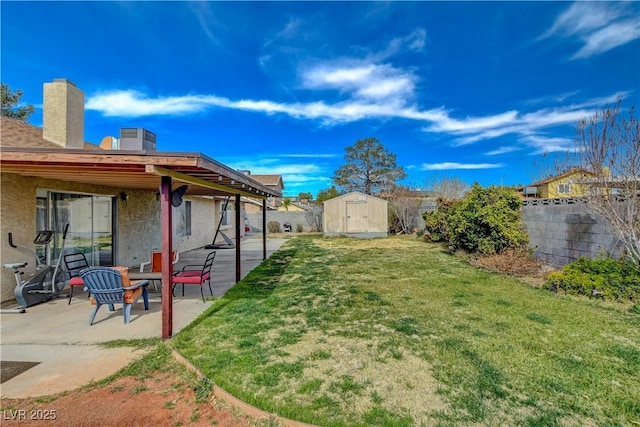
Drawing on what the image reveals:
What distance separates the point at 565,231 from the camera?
8.84m

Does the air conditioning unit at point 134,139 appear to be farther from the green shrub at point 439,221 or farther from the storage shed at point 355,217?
the storage shed at point 355,217

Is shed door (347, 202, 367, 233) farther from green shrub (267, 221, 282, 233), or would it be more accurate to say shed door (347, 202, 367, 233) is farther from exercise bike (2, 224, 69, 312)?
exercise bike (2, 224, 69, 312)

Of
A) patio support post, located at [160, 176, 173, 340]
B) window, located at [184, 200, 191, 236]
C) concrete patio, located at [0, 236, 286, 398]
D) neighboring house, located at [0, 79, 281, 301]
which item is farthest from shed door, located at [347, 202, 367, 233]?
patio support post, located at [160, 176, 173, 340]

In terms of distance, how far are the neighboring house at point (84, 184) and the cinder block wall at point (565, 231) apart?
813 centimetres

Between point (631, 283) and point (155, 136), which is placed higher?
point (155, 136)

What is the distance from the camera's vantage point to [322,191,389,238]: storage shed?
20438mm

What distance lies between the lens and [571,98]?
1463 cm

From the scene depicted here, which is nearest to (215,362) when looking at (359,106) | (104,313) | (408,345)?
(408,345)

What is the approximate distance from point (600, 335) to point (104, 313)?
7604 millimetres

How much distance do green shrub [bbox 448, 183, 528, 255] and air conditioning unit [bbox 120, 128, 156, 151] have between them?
33.5ft

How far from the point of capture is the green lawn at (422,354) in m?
2.86

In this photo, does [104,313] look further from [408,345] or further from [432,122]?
[432,122]

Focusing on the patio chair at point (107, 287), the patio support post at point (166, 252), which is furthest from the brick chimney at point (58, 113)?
the patio support post at point (166, 252)

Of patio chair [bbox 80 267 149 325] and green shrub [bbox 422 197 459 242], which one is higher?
green shrub [bbox 422 197 459 242]
